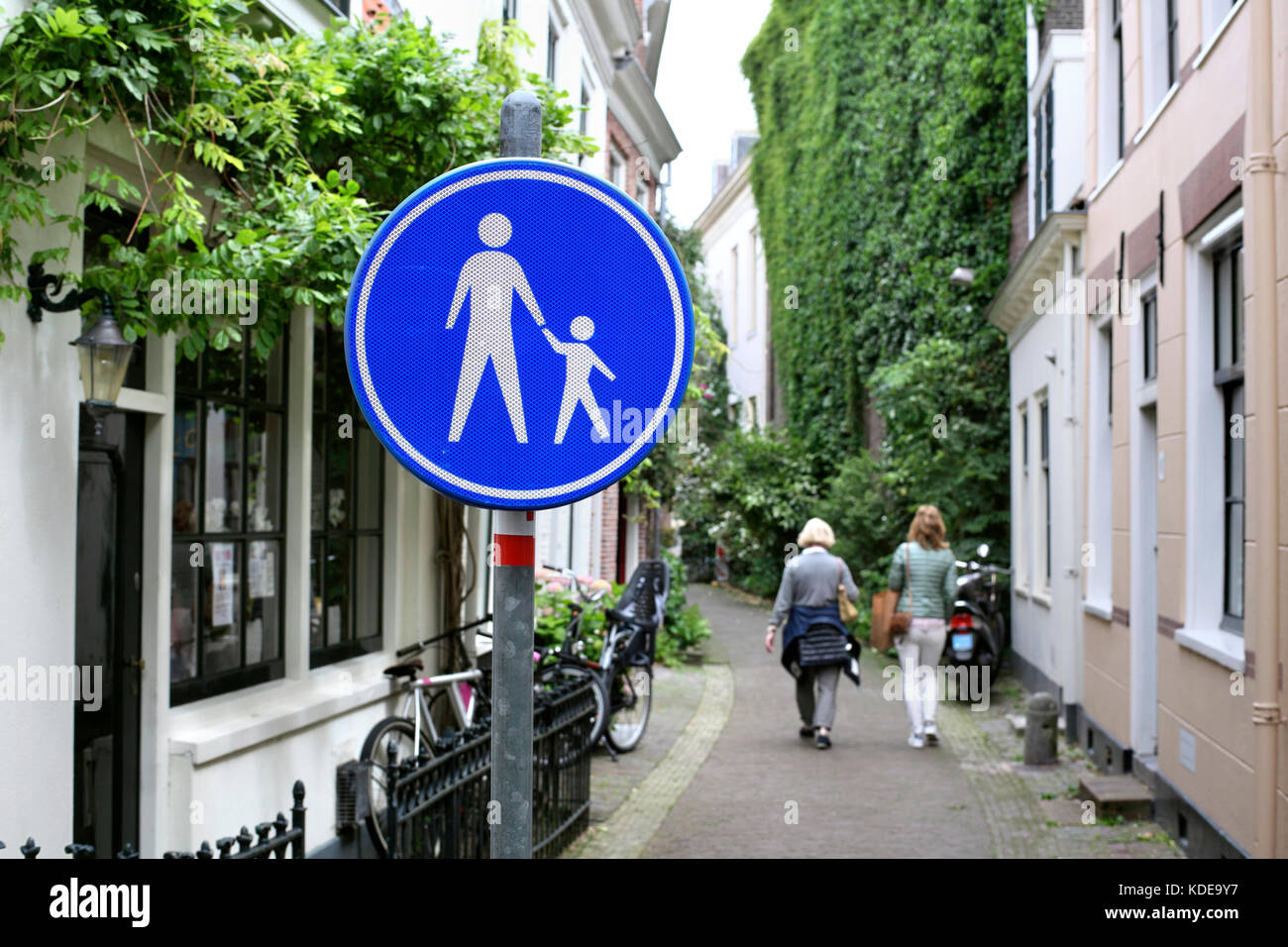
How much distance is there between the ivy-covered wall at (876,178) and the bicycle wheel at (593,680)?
8560 millimetres

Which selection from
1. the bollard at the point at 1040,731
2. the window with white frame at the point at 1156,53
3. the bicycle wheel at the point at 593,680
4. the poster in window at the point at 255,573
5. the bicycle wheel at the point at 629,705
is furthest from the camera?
the bicycle wheel at the point at 629,705

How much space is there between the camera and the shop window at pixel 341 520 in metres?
7.10

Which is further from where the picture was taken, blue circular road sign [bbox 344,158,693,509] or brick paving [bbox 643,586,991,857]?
brick paving [bbox 643,586,991,857]

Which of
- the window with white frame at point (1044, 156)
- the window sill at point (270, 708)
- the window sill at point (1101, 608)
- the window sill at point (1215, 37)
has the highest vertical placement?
the window with white frame at point (1044, 156)

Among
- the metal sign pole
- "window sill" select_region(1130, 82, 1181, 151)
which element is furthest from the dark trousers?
the metal sign pole

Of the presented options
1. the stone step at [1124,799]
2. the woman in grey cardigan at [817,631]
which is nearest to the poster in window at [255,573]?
the stone step at [1124,799]

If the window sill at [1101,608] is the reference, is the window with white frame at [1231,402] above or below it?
above

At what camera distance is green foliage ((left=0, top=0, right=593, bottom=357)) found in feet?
13.8

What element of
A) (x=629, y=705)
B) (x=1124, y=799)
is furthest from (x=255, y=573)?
(x=1124, y=799)

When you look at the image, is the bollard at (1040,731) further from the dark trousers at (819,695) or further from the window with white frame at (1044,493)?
the window with white frame at (1044,493)

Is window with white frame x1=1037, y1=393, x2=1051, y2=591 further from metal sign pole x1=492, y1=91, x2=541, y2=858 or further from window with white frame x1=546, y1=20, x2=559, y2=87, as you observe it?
metal sign pole x1=492, y1=91, x2=541, y2=858

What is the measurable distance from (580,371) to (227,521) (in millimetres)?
4385

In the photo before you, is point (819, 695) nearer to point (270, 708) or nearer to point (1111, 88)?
point (1111, 88)

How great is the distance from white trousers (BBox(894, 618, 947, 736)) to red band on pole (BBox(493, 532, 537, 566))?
29.1 feet
